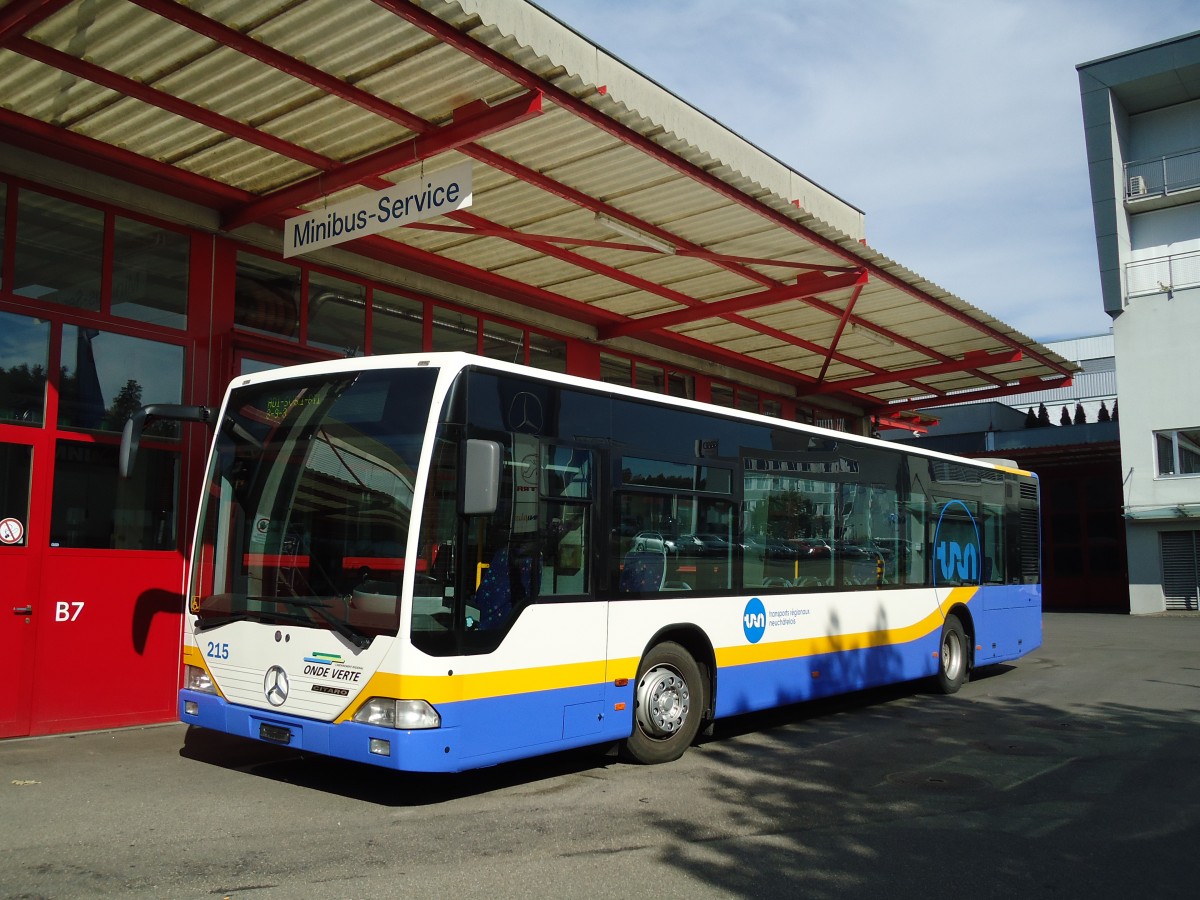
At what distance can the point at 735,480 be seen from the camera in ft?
30.0

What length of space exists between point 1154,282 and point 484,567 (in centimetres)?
2870

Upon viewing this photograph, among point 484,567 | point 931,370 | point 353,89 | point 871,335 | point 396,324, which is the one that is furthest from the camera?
point 931,370

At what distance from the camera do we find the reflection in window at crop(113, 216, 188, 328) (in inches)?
383

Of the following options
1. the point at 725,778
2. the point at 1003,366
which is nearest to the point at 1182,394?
the point at 1003,366

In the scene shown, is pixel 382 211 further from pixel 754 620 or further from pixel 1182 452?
pixel 1182 452

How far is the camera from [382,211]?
9.18 m

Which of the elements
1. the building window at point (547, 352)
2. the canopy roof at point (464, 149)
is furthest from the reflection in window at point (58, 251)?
the building window at point (547, 352)

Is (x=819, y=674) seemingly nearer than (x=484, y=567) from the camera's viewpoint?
No

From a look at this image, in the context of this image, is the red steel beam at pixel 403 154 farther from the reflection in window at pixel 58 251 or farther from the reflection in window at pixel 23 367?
the reflection in window at pixel 23 367

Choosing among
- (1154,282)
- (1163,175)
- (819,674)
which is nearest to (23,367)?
(819,674)

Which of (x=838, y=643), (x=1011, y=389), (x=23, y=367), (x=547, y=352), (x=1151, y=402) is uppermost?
(x=1151, y=402)

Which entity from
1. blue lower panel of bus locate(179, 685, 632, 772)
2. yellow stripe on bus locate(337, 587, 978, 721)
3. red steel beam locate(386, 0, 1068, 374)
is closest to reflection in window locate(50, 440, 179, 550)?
blue lower panel of bus locate(179, 685, 632, 772)

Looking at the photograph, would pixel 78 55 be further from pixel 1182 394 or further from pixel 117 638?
pixel 1182 394

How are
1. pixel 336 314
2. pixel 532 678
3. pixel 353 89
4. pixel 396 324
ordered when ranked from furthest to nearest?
pixel 396 324, pixel 336 314, pixel 353 89, pixel 532 678
